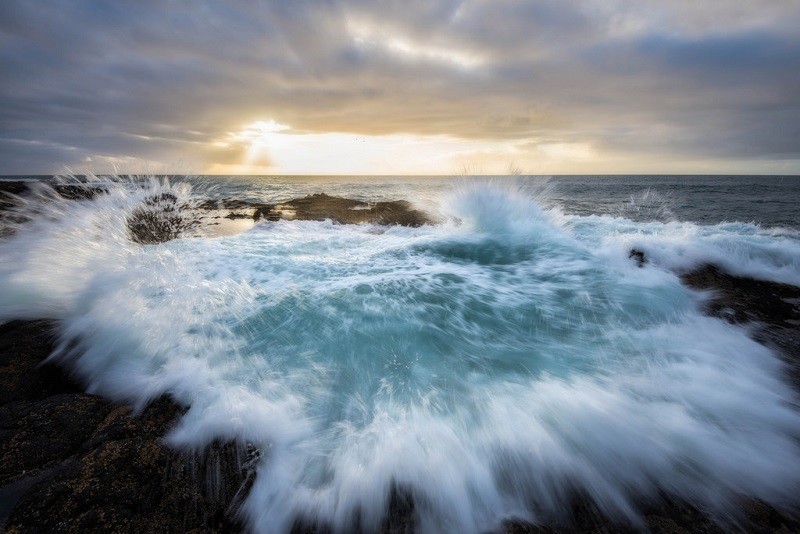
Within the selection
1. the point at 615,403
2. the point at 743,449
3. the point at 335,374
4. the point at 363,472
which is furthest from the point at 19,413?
the point at 743,449

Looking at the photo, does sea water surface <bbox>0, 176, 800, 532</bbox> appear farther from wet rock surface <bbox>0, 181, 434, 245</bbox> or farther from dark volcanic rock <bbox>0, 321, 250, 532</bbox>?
wet rock surface <bbox>0, 181, 434, 245</bbox>

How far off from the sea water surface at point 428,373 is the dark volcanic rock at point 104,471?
0.50ft

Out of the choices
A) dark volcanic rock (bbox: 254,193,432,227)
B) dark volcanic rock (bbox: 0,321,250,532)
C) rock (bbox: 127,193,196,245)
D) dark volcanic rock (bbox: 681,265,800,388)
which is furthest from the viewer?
dark volcanic rock (bbox: 254,193,432,227)

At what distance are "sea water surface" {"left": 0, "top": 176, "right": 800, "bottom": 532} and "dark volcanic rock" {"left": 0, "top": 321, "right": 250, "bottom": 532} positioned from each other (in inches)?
6.0

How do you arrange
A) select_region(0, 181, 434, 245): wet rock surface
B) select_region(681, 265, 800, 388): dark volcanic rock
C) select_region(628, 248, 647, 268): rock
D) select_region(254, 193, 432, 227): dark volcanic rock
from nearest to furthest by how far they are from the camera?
select_region(681, 265, 800, 388): dark volcanic rock → select_region(628, 248, 647, 268): rock → select_region(0, 181, 434, 245): wet rock surface → select_region(254, 193, 432, 227): dark volcanic rock

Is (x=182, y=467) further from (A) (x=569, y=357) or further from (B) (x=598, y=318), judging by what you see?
(B) (x=598, y=318)

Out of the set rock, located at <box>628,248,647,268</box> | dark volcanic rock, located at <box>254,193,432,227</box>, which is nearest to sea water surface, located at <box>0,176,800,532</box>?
rock, located at <box>628,248,647,268</box>

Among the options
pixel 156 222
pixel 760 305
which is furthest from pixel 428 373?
pixel 156 222

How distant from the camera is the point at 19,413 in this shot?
7.77ft

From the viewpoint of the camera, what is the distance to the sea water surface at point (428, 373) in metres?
2.21

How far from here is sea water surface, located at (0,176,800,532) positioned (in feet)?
7.25

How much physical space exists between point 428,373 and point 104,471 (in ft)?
8.44

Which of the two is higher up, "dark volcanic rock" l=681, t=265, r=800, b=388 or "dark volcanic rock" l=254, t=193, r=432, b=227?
"dark volcanic rock" l=681, t=265, r=800, b=388

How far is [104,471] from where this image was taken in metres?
1.99
